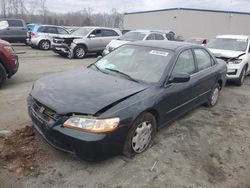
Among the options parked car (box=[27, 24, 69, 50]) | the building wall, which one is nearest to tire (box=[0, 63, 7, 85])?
parked car (box=[27, 24, 69, 50])

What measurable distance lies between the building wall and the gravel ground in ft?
111

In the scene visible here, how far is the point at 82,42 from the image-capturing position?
1375 cm

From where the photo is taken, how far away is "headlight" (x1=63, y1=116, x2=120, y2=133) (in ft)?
10.0

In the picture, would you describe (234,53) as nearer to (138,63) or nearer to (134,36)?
(134,36)

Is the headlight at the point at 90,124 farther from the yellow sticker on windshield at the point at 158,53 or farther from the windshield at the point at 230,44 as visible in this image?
the windshield at the point at 230,44

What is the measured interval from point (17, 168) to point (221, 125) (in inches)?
152

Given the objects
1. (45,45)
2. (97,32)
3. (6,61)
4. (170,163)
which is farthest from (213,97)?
(45,45)

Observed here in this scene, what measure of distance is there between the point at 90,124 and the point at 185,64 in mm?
2388

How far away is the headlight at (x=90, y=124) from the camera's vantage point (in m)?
3.05

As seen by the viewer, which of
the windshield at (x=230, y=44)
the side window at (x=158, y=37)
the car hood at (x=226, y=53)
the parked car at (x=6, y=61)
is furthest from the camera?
the side window at (x=158, y=37)

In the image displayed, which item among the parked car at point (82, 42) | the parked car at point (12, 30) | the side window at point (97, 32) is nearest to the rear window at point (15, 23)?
the parked car at point (12, 30)

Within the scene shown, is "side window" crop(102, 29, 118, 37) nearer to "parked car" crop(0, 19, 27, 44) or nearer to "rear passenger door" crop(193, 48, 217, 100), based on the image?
"parked car" crop(0, 19, 27, 44)

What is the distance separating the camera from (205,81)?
17.4 ft

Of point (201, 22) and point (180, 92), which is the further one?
point (201, 22)
